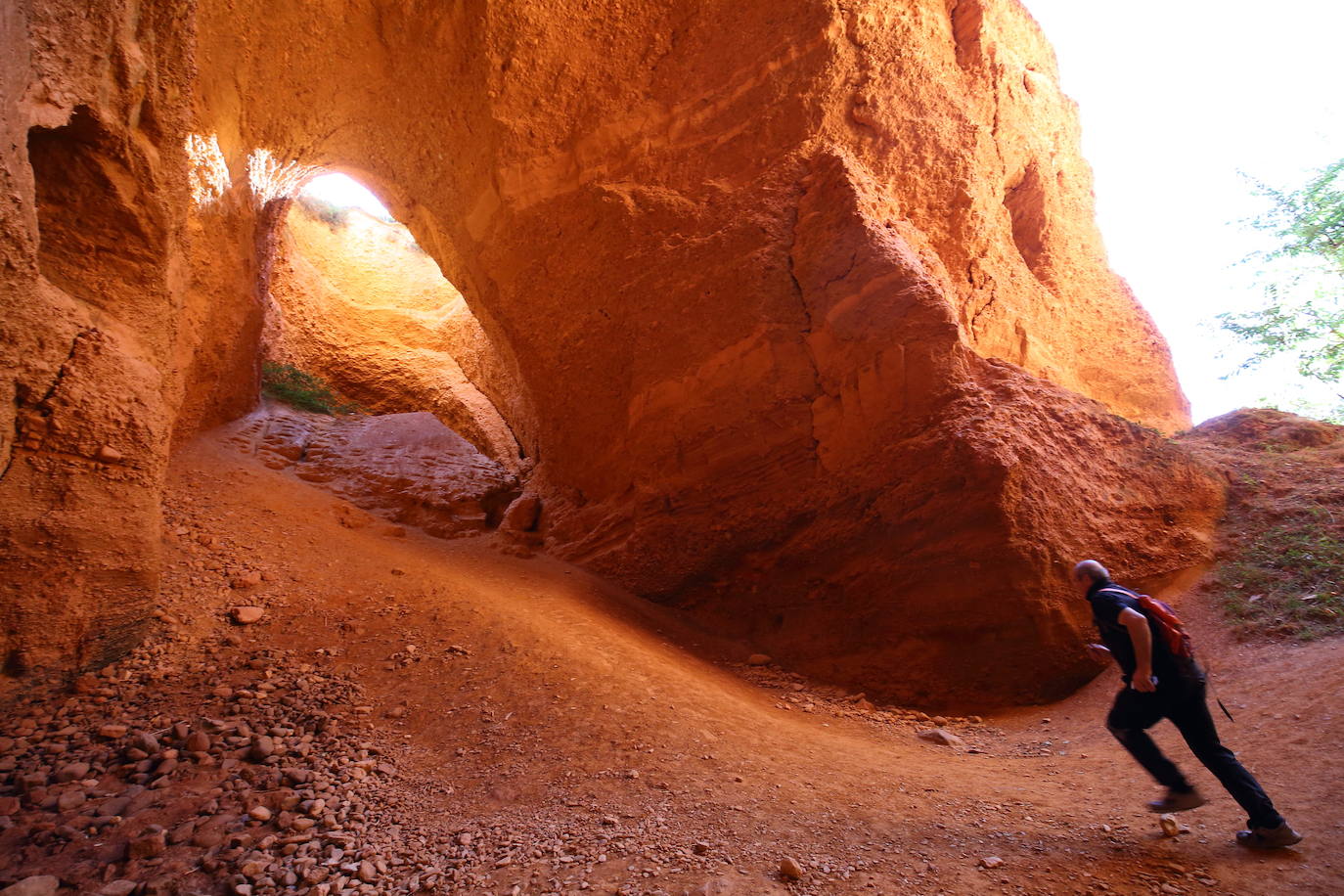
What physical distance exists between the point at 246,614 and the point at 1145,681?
5383 millimetres

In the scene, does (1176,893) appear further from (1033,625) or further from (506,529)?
(506,529)

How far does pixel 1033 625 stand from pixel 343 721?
16.1 feet

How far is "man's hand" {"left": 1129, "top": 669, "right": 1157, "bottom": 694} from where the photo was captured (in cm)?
298

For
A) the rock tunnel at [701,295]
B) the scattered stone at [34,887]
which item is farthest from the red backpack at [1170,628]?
the scattered stone at [34,887]

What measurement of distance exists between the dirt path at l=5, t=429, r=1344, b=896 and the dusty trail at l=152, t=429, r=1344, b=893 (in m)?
0.01

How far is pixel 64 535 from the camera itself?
329cm

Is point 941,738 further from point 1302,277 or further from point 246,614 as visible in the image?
point 1302,277

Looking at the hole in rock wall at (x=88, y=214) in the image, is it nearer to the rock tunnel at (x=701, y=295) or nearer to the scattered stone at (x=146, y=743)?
the rock tunnel at (x=701, y=295)

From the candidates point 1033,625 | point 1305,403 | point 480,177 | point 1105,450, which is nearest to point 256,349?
point 480,177

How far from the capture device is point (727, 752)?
3643 mm

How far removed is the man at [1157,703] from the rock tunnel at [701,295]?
197 centimetres

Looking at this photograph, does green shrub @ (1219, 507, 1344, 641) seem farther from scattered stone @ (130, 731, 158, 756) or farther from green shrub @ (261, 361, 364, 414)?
green shrub @ (261, 361, 364, 414)

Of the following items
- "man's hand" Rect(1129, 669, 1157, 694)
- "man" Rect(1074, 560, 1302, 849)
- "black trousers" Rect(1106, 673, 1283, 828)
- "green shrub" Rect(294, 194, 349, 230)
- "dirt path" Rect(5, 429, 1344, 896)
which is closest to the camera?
"dirt path" Rect(5, 429, 1344, 896)

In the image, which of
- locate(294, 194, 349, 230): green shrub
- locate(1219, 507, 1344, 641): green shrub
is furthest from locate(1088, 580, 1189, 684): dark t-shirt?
locate(294, 194, 349, 230): green shrub
